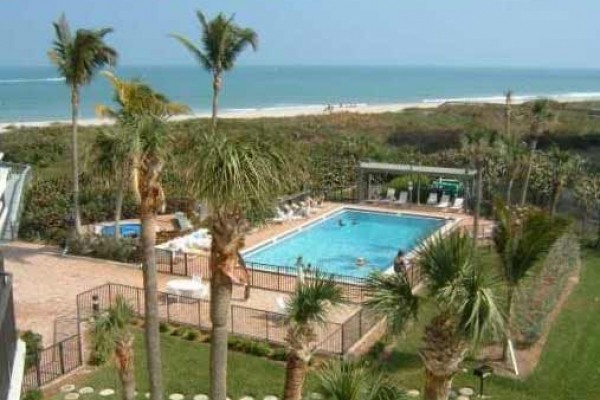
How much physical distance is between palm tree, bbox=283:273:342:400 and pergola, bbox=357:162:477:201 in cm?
2236

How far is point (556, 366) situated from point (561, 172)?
13.5 m

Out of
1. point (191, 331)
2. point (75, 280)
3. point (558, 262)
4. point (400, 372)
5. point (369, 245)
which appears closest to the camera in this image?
point (400, 372)

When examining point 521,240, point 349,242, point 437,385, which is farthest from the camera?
point 349,242

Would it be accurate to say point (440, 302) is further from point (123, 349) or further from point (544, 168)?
A: point (544, 168)

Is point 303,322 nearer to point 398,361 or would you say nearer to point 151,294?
point 151,294

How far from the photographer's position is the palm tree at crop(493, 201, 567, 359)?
480 inches

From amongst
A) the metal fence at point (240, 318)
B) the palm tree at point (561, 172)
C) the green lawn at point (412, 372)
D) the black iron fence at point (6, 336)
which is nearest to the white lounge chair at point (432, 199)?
the palm tree at point (561, 172)

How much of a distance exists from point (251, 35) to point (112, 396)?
16.4 m

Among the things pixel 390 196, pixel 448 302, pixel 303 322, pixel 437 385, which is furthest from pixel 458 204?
pixel 448 302

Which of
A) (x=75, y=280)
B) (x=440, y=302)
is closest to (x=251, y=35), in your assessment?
(x=75, y=280)

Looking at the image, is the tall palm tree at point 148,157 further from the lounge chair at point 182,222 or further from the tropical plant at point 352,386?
the lounge chair at point 182,222

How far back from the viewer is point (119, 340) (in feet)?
35.5

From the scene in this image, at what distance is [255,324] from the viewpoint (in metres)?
16.9

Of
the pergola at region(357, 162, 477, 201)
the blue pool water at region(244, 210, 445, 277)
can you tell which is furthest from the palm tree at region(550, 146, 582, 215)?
the blue pool water at region(244, 210, 445, 277)
